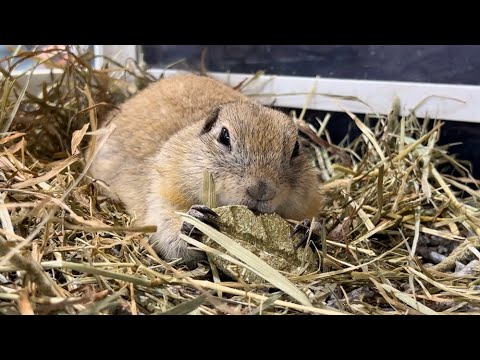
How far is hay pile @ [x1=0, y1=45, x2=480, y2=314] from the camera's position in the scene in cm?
203

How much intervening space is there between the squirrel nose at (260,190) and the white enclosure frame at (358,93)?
70.7 inches

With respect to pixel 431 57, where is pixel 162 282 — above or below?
below

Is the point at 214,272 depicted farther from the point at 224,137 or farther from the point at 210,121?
the point at 210,121

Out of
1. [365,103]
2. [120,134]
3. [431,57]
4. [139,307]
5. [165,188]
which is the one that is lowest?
[139,307]

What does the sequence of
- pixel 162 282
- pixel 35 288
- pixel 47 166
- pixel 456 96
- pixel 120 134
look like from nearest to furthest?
1. pixel 35 288
2. pixel 162 282
3. pixel 47 166
4. pixel 120 134
5. pixel 456 96

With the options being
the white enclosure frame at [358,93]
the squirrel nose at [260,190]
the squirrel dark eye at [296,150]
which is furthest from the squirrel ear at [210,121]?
the white enclosure frame at [358,93]

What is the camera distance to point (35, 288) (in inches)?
76.0

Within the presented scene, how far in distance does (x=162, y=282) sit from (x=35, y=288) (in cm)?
48

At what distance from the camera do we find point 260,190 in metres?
2.36

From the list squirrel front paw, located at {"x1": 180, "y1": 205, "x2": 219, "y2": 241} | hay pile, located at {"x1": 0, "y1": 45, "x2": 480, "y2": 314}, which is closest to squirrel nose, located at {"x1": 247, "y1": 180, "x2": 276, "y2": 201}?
squirrel front paw, located at {"x1": 180, "y1": 205, "x2": 219, "y2": 241}

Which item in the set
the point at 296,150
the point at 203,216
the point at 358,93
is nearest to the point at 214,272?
the point at 203,216

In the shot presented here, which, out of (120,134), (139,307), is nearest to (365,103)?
(120,134)

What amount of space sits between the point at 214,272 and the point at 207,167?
1.62 feet
